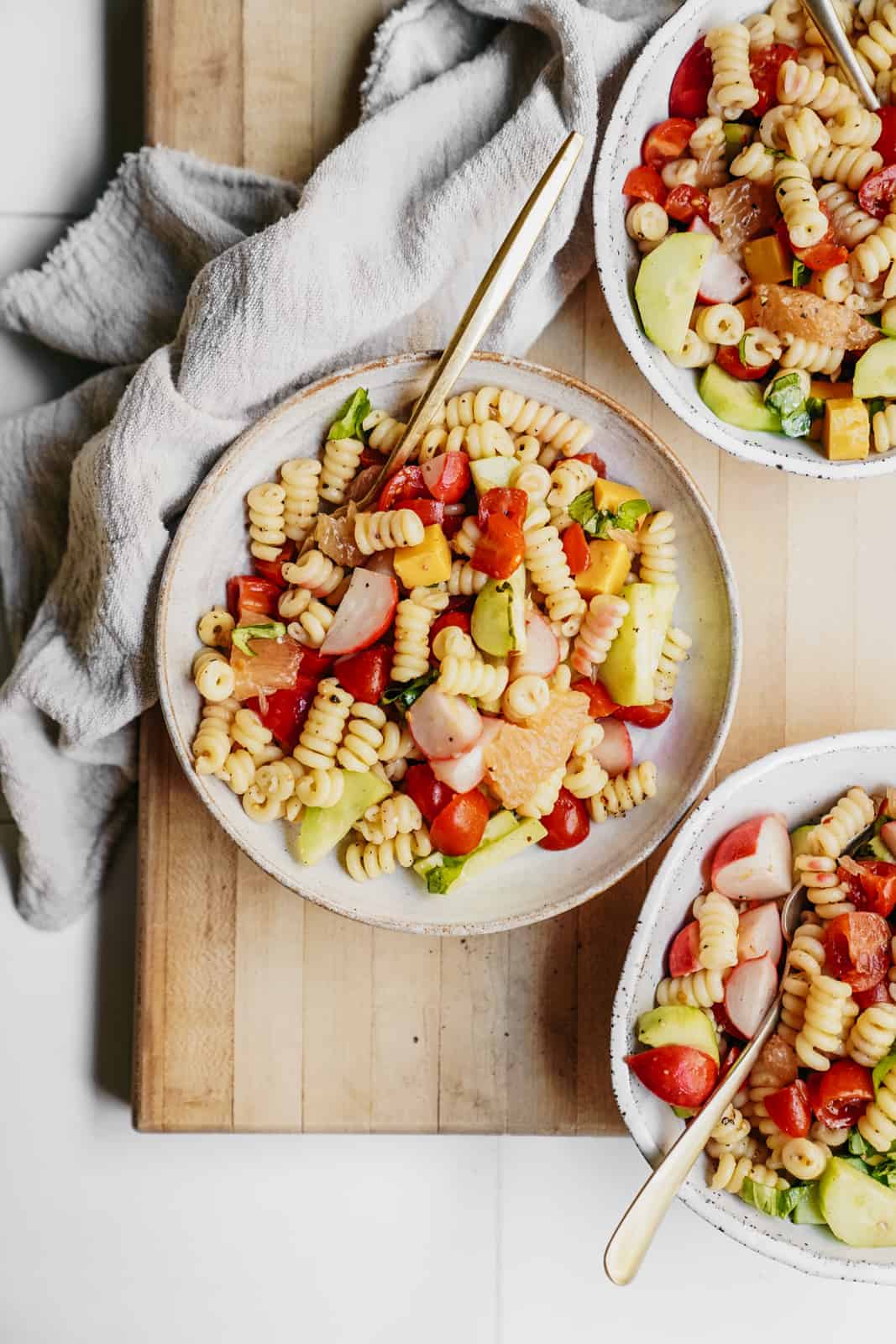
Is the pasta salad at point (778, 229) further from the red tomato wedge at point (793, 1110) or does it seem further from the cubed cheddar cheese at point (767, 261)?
the red tomato wedge at point (793, 1110)

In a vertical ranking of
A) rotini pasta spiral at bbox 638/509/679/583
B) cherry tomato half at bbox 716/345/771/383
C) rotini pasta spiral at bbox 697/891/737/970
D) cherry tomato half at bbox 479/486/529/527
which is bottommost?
rotini pasta spiral at bbox 697/891/737/970

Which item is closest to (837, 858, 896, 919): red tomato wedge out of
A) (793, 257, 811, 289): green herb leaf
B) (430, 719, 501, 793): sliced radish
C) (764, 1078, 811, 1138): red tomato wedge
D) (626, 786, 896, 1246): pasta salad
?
(626, 786, 896, 1246): pasta salad

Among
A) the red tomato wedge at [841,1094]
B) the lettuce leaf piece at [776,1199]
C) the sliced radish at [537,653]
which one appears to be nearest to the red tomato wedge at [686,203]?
the sliced radish at [537,653]

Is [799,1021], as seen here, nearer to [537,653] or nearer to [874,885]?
[874,885]

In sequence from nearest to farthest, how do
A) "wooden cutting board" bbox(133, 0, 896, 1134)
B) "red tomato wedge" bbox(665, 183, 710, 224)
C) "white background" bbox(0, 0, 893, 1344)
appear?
"red tomato wedge" bbox(665, 183, 710, 224), "wooden cutting board" bbox(133, 0, 896, 1134), "white background" bbox(0, 0, 893, 1344)

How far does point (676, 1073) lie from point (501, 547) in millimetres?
599

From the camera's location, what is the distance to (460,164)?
1401mm

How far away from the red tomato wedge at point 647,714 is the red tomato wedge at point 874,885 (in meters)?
0.26

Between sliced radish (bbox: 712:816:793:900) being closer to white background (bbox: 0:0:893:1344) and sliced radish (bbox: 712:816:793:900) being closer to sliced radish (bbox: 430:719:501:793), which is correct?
sliced radish (bbox: 430:719:501:793)

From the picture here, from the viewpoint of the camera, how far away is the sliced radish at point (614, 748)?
4.53 ft

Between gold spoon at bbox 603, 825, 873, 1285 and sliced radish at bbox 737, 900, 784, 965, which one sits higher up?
sliced radish at bbox 737, 900, 784, 965

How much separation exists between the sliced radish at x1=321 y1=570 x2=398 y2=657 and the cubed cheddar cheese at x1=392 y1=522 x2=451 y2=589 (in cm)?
2

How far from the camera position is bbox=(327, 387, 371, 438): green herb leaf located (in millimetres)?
1322

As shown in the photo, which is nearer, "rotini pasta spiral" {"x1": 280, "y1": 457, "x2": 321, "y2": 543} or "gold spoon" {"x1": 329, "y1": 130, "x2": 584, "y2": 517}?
"gold spoon" {"x1": 329, "y1": 130, "x2": 584, "y2": 517}
